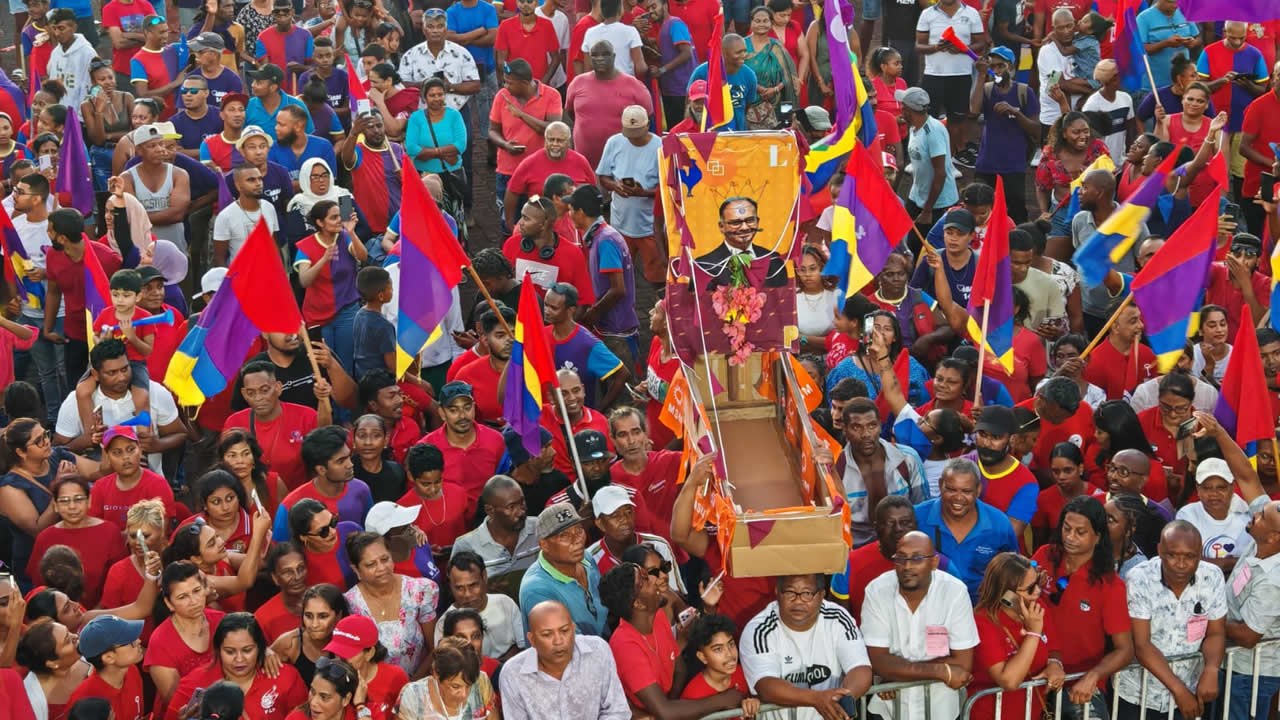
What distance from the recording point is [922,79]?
1562 cm

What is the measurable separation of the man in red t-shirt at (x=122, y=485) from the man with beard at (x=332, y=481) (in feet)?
2.28

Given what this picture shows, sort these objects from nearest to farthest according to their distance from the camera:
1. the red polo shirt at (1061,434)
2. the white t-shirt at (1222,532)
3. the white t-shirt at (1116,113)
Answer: the white t-shirt at (1222,532), the red polo shirt at (1061,434), the white t-shirt at (1116,113)

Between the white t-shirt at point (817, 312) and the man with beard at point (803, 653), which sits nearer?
the man with beard at point (803, 653)

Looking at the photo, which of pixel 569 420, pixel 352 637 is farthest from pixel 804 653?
pixel 569 420

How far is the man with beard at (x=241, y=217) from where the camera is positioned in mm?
11992

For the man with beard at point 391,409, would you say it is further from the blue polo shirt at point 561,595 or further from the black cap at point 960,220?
the black cap at point 960,220

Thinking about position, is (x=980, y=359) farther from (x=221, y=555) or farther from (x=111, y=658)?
(x=111, y=658)

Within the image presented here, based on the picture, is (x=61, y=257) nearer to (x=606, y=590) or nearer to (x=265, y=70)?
(x=265, y=70)

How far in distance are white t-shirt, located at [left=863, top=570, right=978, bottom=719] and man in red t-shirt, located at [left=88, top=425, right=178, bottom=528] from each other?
3809 mm

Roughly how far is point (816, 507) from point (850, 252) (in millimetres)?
2993

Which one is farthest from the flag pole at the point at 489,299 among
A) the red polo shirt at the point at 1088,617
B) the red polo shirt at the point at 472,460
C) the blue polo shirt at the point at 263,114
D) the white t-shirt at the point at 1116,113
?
the white t-shirt at the point at 1116,113

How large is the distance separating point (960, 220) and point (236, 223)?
16.8 feet

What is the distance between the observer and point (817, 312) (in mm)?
11242

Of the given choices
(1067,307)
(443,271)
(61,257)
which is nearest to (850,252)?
(1067,307)
